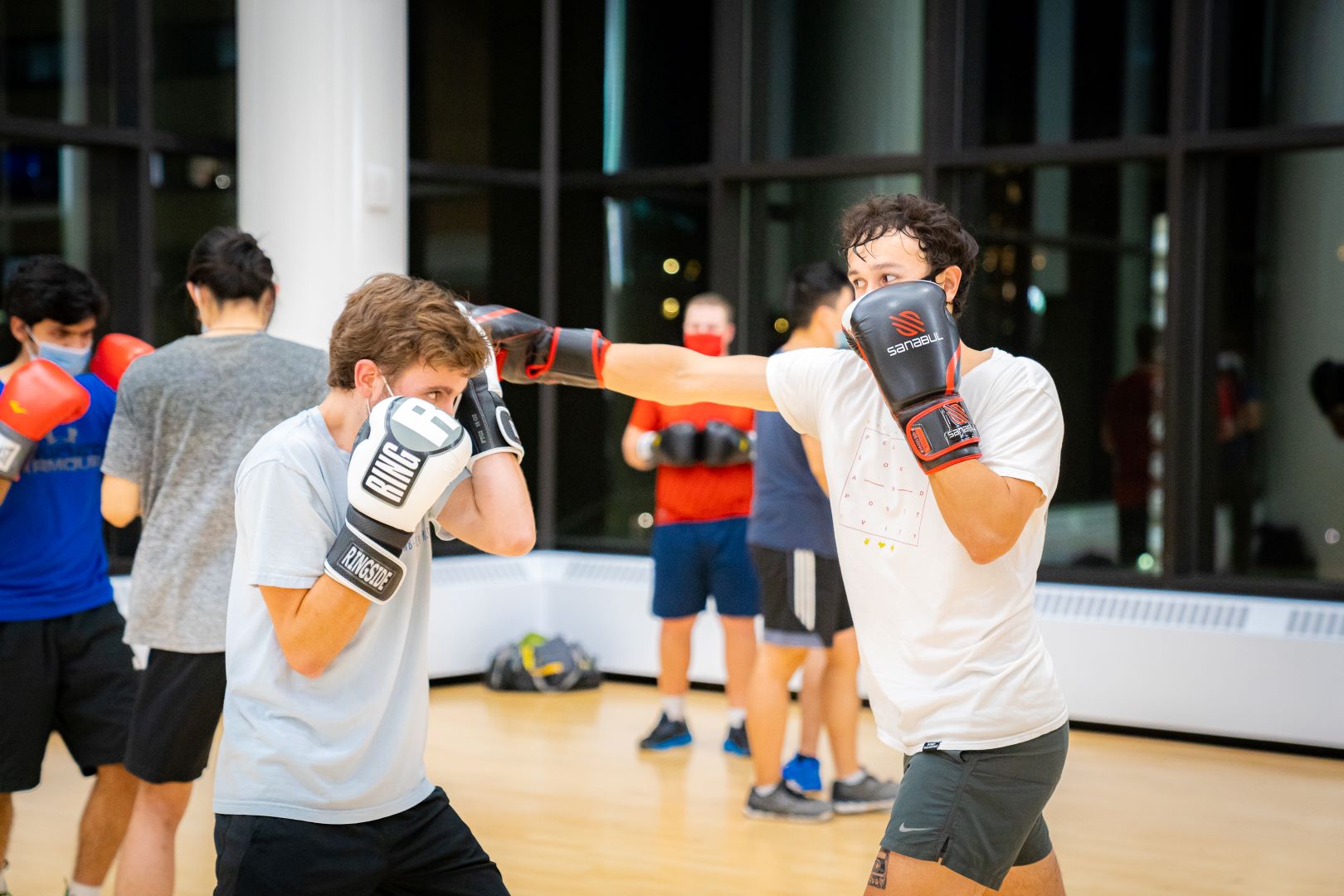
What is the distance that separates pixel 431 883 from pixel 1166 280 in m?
4.18

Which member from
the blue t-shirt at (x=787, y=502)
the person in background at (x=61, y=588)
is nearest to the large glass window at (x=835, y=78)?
the blue t-shirt at (x=787, y=502)

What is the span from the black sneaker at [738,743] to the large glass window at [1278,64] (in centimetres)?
283

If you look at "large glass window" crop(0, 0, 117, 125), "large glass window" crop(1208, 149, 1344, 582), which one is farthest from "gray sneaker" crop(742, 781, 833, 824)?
"large glass window" crop(0, 0, 117, 125)

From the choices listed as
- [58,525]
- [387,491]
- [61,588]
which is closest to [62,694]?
[61,588]

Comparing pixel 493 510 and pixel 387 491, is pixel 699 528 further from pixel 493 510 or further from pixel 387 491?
pixel 387 491

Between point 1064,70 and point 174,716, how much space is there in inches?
165

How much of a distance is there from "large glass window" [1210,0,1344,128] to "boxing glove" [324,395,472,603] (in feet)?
14.4

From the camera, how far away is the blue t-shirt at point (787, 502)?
3738 millimetres

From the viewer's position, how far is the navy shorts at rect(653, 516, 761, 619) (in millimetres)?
4438

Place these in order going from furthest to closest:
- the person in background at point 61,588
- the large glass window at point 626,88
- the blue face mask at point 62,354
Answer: the large glass window at point 626,88 < the blue face mask at point 62,354 < the person in background at point 61,588

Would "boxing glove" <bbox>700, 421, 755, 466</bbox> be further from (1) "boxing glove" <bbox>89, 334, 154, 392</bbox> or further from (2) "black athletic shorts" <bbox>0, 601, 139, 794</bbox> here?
(2) "black athletic shorts" <bbox>0, 601, 139, 794</bbox>

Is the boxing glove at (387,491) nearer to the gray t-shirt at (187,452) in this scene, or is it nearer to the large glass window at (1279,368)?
the gray t-shirt at (187,452)

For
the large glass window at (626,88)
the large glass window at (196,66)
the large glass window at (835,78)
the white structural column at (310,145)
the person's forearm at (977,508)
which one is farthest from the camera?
the large glass window at (626,88)

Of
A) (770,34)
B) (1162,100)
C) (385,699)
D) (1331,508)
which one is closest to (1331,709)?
(1331,508)
